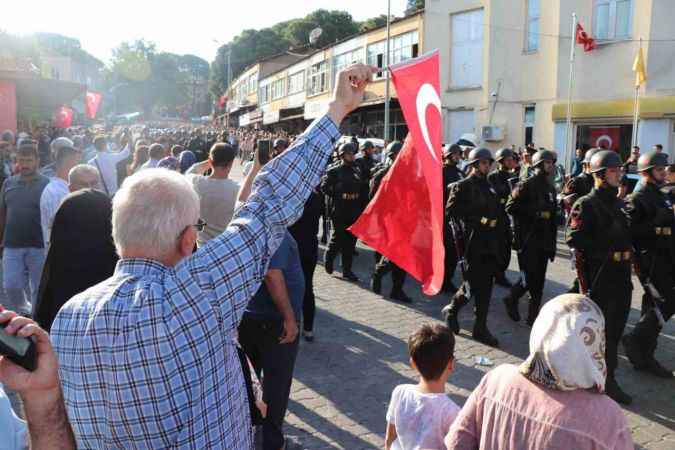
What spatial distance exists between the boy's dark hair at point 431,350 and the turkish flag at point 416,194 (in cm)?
38

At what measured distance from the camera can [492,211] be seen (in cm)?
661

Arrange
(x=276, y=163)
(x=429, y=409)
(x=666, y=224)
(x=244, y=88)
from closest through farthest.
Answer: (x=276, y=163) → (x=429, y=409) → (x=666, y=224) → (x=244, y=88)

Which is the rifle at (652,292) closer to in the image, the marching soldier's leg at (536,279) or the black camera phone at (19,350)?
the marching soldier's leg at (536,279)

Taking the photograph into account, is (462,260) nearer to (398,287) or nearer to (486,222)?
(486,222)

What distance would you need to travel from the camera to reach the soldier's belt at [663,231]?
5.54 meters

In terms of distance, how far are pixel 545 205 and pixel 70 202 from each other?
551 centimetres

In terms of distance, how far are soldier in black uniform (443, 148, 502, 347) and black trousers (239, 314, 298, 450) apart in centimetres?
292

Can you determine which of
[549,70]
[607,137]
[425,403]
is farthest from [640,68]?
[425,403]

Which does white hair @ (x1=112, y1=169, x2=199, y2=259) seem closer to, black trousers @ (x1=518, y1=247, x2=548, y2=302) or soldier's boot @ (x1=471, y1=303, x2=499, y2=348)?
soldier's boot @ (x1=471, y1=303, x2=499, y2=348)

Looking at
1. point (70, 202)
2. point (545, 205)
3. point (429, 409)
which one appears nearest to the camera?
point (429, 409)

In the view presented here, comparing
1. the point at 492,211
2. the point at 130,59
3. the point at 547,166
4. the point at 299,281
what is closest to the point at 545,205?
the point at 547,166

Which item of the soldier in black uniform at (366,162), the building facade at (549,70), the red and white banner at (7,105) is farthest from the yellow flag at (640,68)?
the red and white banner at (7,105)

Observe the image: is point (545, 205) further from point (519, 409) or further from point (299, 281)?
point (519, 409)

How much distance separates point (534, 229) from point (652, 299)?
1.92 meters
